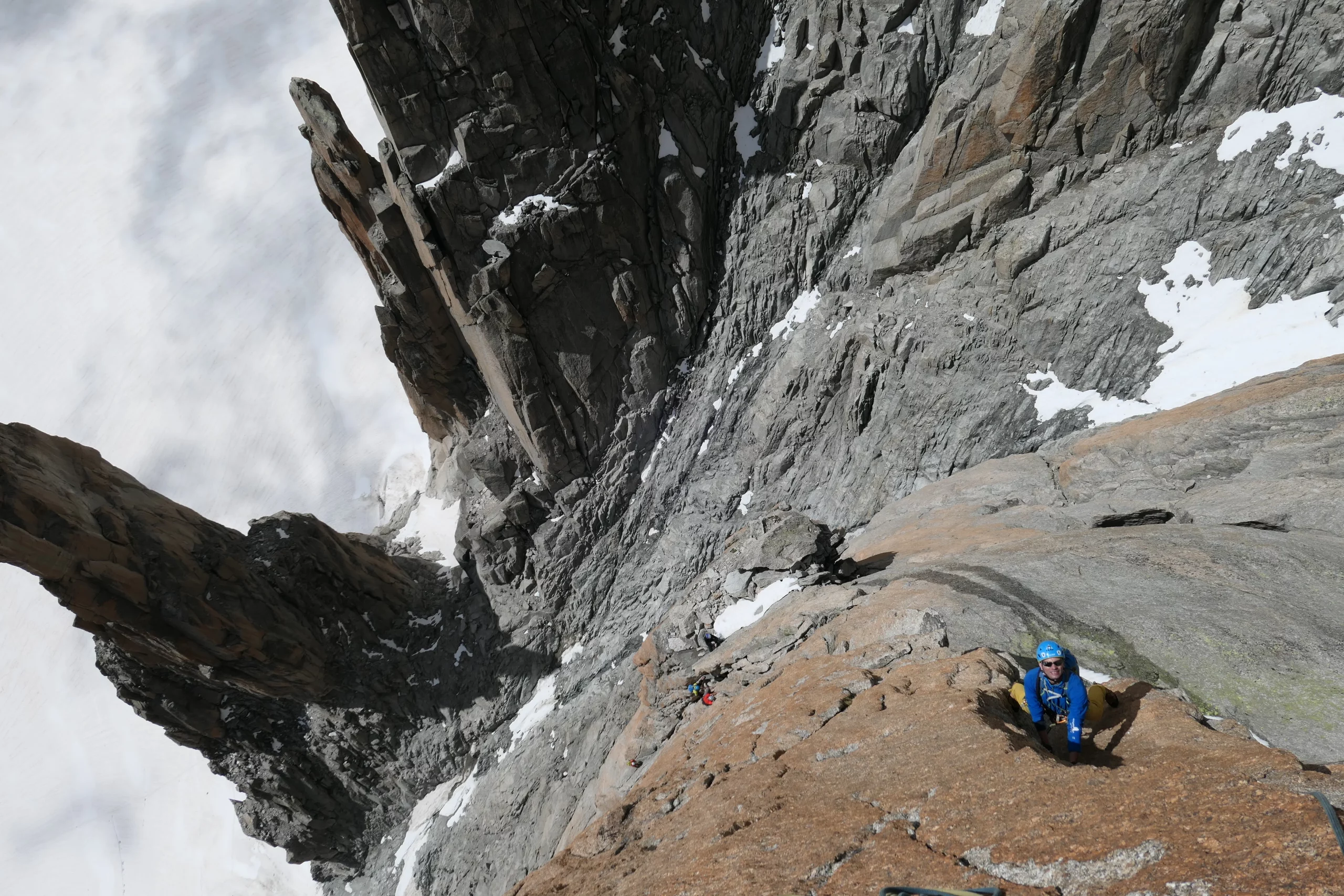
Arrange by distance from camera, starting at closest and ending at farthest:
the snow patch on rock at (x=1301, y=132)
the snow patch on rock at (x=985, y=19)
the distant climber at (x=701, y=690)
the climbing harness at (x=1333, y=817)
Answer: the climbing harness at (x=1333, y=817) → the distant climber at (x=701, y=690) → the snow patch on rock at (x=1301, y=132) → the snow patch on rock at (x=985, y=19)

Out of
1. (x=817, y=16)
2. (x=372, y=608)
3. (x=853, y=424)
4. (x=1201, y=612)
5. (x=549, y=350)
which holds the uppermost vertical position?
(x=817, y=16)

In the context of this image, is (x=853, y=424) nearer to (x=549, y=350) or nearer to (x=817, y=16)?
(x=549, y=350)

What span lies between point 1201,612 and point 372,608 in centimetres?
4065

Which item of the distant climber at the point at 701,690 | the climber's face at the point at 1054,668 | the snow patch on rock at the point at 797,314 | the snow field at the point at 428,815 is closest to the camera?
the climber's face at the point at 1054,668

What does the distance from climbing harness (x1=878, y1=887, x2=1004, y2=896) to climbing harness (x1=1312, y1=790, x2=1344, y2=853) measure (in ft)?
7.24

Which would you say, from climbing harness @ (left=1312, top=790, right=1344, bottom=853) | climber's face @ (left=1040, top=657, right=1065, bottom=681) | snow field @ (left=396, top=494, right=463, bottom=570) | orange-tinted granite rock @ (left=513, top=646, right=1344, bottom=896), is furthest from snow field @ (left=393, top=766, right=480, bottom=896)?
climbing harness @ (left=1312, top=790, right=1344, bottom=853)

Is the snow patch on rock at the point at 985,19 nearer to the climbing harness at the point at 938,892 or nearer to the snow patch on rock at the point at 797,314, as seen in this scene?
the snow patch on rock at the point at 797,314

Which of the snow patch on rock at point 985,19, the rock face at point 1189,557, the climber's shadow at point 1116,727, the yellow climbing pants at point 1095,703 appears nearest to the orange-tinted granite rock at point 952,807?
the climber's shadow at point 1116,727

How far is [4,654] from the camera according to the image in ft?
240

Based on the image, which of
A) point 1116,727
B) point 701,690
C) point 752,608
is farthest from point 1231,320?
point 701,690

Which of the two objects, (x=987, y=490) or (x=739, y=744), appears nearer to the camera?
(x=739, y=744)

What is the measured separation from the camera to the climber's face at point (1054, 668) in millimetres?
7445

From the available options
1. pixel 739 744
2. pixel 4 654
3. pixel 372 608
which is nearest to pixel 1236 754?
pixel 739 744

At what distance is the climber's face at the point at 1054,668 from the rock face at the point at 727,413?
73.1 inches
